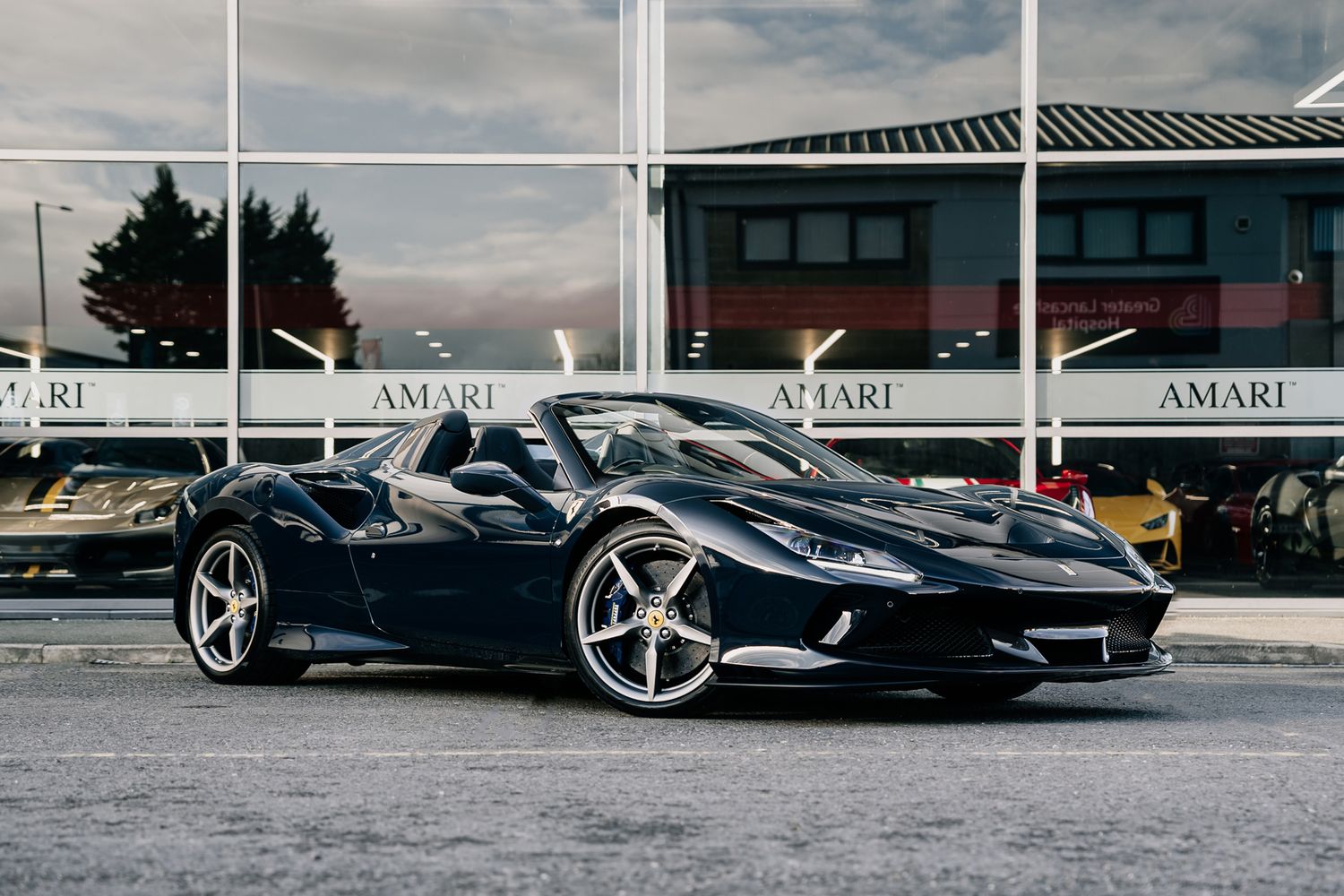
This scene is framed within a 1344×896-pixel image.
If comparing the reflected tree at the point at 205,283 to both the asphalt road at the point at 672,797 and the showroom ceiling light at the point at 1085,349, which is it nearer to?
the showroom ceiling light at the point at 1085,349

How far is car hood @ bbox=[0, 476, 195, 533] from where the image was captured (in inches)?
451

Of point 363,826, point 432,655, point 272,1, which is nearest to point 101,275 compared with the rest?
point 272,1

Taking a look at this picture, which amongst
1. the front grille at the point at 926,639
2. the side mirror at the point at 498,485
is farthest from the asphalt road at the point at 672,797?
the side mirror at the point at 498,485

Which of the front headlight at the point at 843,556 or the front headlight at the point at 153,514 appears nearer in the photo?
the front headlight at the point at 843,556

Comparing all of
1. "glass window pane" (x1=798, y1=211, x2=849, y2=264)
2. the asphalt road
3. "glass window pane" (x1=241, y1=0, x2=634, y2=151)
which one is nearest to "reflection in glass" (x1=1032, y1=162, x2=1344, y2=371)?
"glass window pane" (x1=798, y1=211, x2=849, y2=264)

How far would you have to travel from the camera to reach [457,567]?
19.6 feet

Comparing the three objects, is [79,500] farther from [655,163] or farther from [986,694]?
[986,694]

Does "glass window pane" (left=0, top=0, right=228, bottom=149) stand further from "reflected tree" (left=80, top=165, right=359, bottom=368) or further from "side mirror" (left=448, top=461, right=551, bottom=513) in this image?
"side mirror" (left=448, top=461, right=551, bottom=513)

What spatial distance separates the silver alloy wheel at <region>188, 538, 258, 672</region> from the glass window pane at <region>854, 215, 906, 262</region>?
6.08m

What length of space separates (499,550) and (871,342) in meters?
6.35

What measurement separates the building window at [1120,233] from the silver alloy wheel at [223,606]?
6877mm

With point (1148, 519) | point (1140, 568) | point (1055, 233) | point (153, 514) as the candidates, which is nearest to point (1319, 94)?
point (1055, 233)

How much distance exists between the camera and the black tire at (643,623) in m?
5.26

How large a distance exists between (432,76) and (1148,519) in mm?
6109
